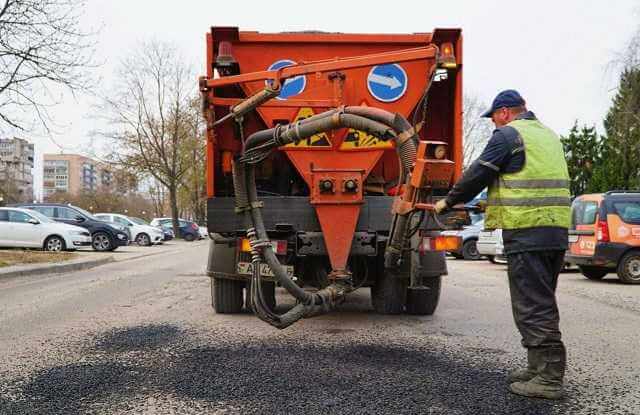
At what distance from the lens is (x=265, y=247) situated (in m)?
5.43

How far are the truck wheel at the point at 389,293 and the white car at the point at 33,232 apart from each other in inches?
580

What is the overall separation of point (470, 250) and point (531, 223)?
55.0 feet

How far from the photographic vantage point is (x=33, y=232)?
1853 cm

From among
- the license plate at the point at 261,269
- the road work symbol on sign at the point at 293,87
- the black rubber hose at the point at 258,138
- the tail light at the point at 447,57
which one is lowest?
the license plate at the point at 261,269

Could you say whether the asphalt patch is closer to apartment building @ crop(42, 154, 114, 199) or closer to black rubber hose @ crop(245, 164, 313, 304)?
black rubber hose @ crop(245, 164, 313, 304)

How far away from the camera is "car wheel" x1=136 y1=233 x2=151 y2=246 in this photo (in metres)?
29.9

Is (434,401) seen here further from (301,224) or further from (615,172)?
(615,172)

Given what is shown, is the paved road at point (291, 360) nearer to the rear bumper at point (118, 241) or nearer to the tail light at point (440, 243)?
the tail light at point (440, 243)

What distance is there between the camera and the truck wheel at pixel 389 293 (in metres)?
6.53

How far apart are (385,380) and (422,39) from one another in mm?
3669

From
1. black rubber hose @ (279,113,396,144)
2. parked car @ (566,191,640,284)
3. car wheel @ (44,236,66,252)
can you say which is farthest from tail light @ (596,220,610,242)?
car wheel @ (44,236,66,252)

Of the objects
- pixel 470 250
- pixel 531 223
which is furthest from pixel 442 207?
pixel 470 250

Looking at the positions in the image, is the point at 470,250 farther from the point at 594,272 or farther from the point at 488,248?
the point at 594,272

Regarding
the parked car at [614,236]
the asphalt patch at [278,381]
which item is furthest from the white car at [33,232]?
the parked car at [614,236]
